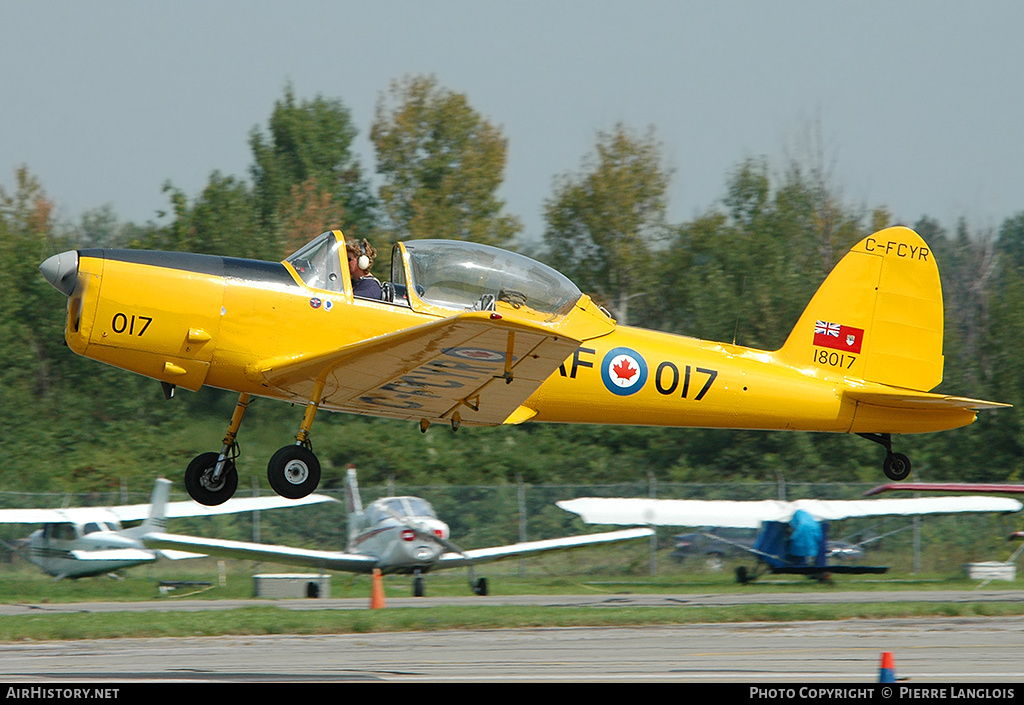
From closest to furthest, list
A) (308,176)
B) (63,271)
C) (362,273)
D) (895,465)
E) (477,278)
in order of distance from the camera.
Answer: (63,271), (477,278), (362,273), (895,465), (308,176)

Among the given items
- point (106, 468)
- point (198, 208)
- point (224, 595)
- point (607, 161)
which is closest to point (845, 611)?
point (224, 595)

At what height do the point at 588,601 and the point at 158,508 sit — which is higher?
the point at 158,508

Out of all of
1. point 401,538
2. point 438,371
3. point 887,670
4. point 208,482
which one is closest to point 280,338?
point 438,371

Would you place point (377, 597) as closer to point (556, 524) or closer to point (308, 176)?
point (556, 524)

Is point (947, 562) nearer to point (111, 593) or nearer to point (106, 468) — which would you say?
point (111, 593)

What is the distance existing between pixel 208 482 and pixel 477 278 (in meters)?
2.77

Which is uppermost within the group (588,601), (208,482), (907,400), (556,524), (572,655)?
(907,400)

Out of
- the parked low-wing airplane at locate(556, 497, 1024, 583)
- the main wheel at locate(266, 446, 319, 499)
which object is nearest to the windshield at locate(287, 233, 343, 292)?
the main wheel at locate(266, 446, 319, 499)

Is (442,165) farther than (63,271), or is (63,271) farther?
(442,165)

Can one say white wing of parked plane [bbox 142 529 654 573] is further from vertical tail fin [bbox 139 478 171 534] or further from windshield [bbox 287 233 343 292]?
windshield [bbox 287 233 343 292]

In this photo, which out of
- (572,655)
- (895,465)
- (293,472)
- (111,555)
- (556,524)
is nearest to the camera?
(293,472)

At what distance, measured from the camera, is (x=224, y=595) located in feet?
58.5

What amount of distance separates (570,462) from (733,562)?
6.30 m

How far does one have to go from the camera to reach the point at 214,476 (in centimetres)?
921
